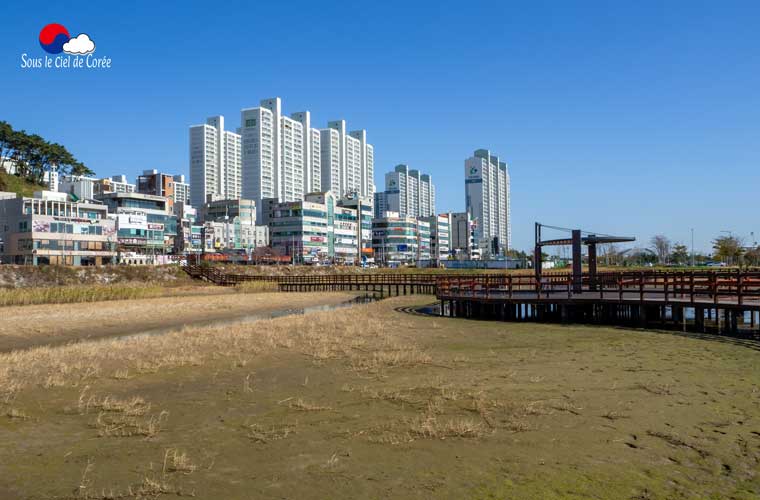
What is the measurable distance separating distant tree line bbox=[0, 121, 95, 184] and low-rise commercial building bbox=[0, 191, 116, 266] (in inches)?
1140

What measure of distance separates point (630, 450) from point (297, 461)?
5.16 metres

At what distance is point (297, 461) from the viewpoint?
887cm

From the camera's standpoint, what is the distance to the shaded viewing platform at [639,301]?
24.7 meters

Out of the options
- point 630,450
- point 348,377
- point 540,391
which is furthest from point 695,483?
point 348,377

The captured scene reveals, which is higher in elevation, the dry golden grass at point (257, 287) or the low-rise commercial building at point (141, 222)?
the low-rise commercial building at point (141, 222)

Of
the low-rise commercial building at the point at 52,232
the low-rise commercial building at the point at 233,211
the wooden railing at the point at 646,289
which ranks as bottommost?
the wooden railing at the point at 646,289

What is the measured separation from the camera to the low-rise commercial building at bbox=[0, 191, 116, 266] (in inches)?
3625

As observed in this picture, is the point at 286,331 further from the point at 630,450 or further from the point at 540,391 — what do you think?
the point at 630,450

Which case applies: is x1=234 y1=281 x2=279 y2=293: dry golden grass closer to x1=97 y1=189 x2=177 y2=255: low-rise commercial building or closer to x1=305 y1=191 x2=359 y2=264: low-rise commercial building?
x1=97 y1=189 x2=177 y2=255: low-rise commercial building

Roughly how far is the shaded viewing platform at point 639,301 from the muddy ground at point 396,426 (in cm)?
604

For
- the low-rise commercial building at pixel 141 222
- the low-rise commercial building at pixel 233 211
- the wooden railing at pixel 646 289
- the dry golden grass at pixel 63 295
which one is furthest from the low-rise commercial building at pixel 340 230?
the wooden railing at pixel 646 289

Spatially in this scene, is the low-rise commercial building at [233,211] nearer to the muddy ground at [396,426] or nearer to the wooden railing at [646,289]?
the wooden railing at [646,289]

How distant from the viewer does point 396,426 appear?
1052cm

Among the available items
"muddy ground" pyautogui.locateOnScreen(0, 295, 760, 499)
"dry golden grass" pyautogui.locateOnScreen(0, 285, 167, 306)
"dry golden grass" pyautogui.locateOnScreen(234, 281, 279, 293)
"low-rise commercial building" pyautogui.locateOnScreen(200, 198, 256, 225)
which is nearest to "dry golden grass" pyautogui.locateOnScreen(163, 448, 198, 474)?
"muddy ground" pyautogui.locateOnScreen(0, 295, 760, 499)
